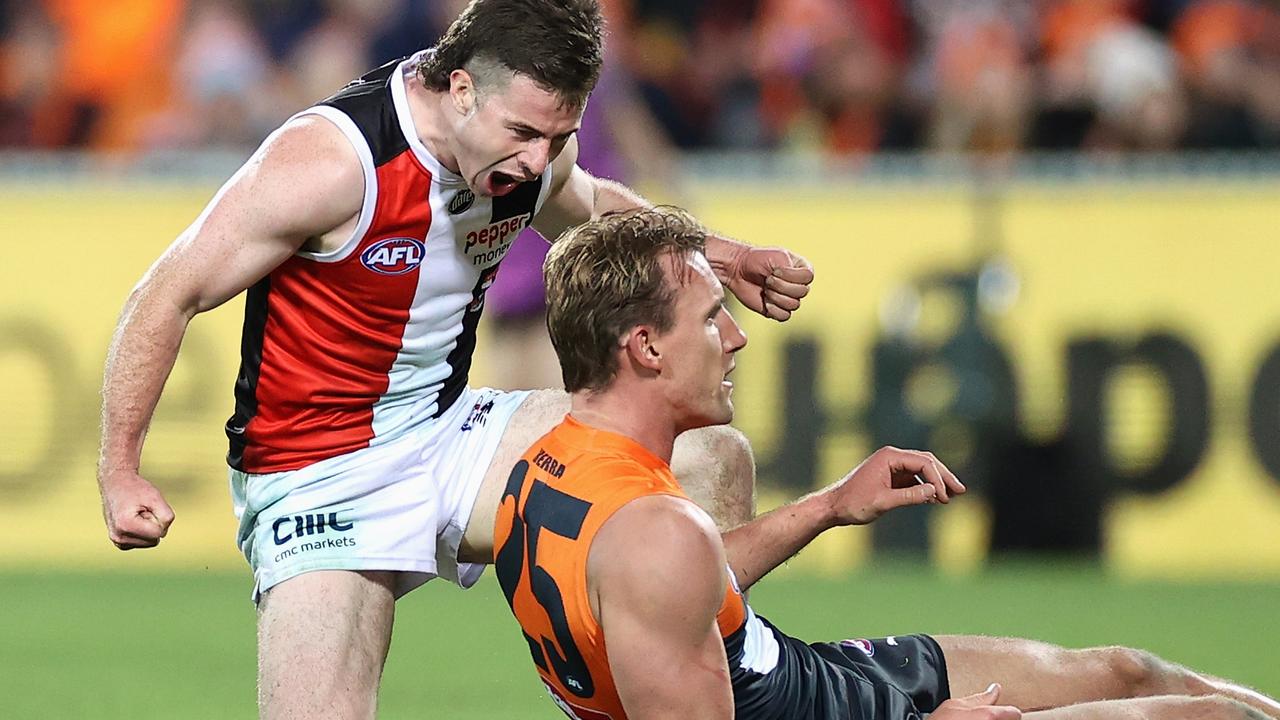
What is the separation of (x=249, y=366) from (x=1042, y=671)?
222cm

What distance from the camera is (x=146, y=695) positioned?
25.2ft

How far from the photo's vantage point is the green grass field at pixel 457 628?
25.1 ft

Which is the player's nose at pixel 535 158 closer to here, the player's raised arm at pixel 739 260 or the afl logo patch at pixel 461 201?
the afl logo patch at pixel 461 201

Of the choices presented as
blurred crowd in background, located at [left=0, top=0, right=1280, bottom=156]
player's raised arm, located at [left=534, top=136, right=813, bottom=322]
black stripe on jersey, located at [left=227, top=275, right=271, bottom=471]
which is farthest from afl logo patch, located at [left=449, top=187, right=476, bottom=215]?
blurred crowd in background, located at [left=0, top=0, right=1280, bottom=156]

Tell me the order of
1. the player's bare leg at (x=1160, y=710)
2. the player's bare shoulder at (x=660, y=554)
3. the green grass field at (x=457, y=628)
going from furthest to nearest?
the green grass field at (x=457, y=628) < the player's bare leg at (x=1160, y=710) < the player's bare shoulder at (x=660, y=554)

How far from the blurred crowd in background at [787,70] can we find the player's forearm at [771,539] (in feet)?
23.3

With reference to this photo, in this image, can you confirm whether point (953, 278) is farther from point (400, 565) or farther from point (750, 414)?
point (400, 565)

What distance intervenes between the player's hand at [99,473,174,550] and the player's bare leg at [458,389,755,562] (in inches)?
37.5

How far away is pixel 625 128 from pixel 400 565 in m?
4.54

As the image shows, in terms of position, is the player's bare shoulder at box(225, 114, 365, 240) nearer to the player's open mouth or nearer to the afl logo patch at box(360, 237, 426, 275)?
the afl logo patch at box(360, 237, 426, 275)

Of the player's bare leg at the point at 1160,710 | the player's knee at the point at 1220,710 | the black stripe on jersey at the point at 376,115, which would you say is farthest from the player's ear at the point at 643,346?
the player's knee at the point at 1220,710

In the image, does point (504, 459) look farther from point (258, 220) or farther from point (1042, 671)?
point (1042, 671)

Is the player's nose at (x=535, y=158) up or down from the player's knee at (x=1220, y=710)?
up

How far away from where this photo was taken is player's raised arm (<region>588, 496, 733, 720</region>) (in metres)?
4.02
